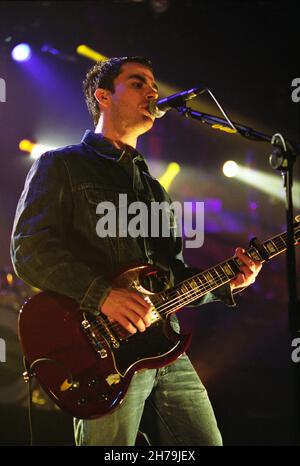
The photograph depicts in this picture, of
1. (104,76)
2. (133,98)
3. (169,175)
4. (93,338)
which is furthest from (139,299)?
(169,175)

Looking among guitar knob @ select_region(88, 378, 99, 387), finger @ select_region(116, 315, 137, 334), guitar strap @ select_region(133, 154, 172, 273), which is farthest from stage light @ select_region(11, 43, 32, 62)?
guitar knob @ select_region(88, 378, 99, 387)

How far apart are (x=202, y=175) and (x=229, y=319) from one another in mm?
2695

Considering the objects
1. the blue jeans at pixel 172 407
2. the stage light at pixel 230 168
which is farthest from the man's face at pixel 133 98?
the stage light at pixel 230 168

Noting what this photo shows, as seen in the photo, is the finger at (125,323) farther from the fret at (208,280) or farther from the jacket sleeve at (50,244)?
the fret at (208,280)

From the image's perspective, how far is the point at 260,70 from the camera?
7.22 metres

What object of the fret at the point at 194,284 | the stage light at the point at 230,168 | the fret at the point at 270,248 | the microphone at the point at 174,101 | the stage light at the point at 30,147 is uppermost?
the stage light at the point at 230,168

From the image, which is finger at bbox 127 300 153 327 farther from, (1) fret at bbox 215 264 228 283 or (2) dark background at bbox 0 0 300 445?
(2) dark background at bbox 0 0 300 445

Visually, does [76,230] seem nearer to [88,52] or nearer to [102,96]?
[102,96]

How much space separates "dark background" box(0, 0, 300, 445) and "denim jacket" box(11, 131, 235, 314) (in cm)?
241

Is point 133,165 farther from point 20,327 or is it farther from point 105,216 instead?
point 20,327

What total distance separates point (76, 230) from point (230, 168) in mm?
5767

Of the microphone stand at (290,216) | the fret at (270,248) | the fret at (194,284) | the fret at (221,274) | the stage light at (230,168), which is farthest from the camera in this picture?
the stage light at (230,168)

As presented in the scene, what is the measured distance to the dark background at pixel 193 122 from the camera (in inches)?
218

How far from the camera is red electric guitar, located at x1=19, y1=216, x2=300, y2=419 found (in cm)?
211
